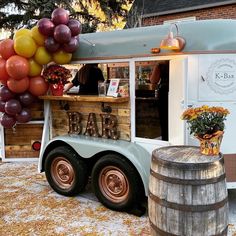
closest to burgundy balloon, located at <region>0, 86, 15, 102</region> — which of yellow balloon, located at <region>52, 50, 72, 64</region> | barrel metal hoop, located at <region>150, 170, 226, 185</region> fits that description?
yellow balloon, located at <region>52, 50, 72, 64</region>

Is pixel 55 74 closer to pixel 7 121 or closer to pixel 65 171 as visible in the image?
pixel 7 121

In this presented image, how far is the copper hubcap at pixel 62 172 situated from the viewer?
4.56 meters

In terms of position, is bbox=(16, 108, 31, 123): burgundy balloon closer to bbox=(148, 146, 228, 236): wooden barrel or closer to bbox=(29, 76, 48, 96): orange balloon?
bbox=(29, 76, 48, 96): orange balloon

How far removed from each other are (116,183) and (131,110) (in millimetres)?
937

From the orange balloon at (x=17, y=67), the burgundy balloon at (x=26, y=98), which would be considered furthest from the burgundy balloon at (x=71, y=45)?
the burgundy balloon at (x=26, y=98)

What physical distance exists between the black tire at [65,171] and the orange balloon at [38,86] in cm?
84

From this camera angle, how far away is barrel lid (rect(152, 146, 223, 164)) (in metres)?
2.77

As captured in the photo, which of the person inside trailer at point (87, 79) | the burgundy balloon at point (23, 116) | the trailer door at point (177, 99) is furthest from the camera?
the person inside trailer at point (87, 79)

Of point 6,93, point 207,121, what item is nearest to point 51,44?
point 6,93

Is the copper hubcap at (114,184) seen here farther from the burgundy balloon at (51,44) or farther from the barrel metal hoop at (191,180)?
the burgundy balloon at (51,44)

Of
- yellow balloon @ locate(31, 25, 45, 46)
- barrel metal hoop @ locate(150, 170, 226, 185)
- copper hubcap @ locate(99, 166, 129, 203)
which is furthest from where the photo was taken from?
yellow balloon @ locate(31, 25, 45, 46)

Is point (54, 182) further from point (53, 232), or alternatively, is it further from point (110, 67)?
point (110, 67)

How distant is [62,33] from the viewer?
4195 millimetres

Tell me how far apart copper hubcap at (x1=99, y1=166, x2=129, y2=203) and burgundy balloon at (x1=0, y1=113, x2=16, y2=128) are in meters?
1.58
